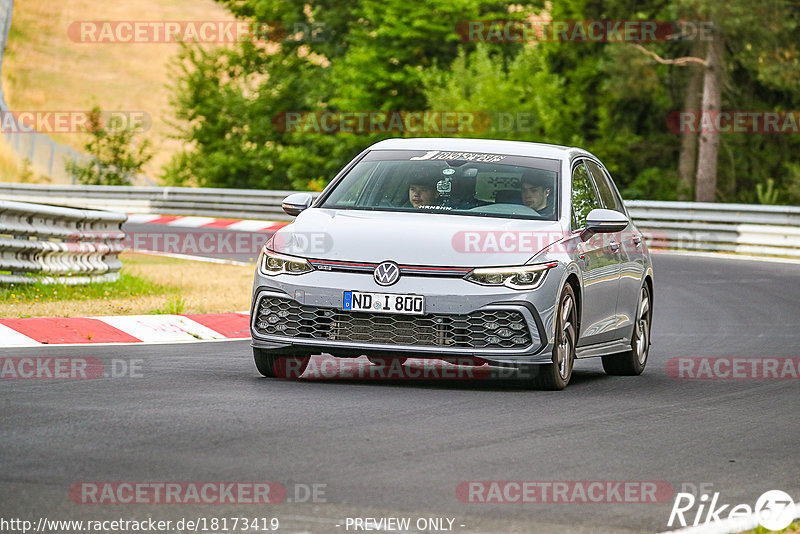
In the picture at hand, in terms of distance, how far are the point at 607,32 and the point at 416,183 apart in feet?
125

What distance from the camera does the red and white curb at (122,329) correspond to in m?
12.6

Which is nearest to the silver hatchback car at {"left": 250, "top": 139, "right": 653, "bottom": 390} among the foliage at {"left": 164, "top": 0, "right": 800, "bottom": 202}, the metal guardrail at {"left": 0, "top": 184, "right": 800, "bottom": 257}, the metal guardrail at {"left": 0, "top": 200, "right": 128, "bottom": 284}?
the metal guardrail at {"left": 0, "top": 200, "right": 128, "bottom": 284}

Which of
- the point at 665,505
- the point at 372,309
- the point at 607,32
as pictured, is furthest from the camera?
the point at 607,32

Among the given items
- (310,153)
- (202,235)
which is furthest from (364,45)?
(202,235)

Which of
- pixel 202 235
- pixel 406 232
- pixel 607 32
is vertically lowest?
pixel 202 235

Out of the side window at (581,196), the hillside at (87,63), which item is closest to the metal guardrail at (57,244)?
the side window at (581,196)

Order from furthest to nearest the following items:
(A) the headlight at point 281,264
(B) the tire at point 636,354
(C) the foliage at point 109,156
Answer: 1. (C) the foliage at point 109,156
2. (B) the tire at point 636,354
3. (A) the headlight at point 281,264

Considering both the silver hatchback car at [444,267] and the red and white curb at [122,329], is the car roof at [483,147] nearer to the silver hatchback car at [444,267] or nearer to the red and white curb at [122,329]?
the silver hatchback car at [444,267]

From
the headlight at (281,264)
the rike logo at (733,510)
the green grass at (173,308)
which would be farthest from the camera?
the green grass at (173,308)

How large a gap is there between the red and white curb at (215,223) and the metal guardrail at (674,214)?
29.9 inches

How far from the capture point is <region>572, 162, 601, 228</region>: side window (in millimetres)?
11074

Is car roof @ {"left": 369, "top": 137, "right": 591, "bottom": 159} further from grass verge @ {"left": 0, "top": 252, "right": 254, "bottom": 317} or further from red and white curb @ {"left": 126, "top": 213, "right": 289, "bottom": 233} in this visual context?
red and white curb @ {"left": 126, "top": 213, "right": 289, "bottom": 233}

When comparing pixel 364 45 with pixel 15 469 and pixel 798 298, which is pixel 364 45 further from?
pixel 15 469

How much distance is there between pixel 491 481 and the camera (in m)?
6.77
